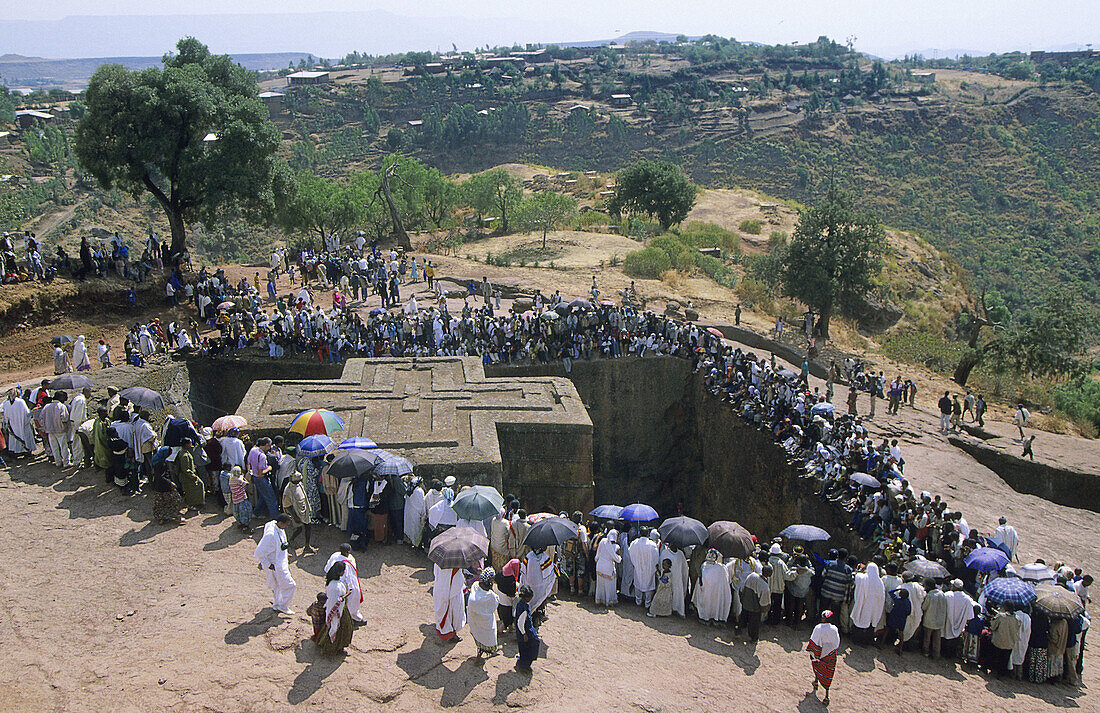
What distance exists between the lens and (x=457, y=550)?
8.88 m

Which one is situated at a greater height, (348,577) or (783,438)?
(348,577)

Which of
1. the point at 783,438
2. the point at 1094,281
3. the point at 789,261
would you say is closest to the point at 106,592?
the point at 783,438

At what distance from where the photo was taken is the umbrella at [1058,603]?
9484 mm

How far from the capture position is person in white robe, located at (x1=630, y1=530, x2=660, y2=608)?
10.5 m

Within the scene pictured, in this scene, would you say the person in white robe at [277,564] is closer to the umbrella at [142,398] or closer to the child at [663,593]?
the child at [663,593]

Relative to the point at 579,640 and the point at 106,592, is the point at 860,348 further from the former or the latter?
the point at 106,592

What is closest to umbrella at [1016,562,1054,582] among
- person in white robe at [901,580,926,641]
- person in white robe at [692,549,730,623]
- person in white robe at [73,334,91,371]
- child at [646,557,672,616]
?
person in white robe at [901,580,926,641]

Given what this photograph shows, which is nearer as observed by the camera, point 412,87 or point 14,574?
point 14,574

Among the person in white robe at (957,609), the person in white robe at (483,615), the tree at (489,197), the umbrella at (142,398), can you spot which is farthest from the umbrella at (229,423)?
the tree at (489,197)

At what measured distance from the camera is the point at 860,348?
30188 millimetres

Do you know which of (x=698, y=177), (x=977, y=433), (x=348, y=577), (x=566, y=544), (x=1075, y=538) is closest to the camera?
(x=348, y=577)

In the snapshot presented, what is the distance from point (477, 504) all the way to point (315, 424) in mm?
3653

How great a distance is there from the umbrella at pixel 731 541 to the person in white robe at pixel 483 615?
323 cm

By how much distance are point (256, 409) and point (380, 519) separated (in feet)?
14.0
